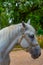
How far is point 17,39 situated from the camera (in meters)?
4.46

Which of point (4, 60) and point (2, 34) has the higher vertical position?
point (2, 34)

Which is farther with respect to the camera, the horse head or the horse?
the horse head

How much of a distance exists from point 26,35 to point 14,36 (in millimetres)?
223

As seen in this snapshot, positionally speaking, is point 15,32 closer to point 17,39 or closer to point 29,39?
point 17,39

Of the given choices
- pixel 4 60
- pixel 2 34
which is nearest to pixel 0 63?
pixel 4 60

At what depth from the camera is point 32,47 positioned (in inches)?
180

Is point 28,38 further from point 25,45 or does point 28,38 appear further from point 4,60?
point 4,60

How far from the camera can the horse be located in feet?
14.3

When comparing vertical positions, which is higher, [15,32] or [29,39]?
[15,32]

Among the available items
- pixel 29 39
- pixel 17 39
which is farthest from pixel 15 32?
pixel 29 39

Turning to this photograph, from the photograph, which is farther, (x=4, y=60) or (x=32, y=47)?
(x=32, y=47)

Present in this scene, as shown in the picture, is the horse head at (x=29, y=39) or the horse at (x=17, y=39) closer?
the horse at (x=17, y=39)

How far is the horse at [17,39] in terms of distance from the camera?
171 inches

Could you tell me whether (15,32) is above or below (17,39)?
above
